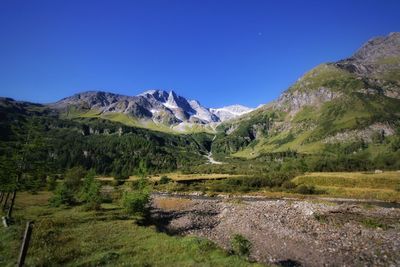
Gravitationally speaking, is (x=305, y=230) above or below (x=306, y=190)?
below

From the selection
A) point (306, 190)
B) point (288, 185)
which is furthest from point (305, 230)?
point (288, 185)

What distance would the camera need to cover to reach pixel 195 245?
3153 cm

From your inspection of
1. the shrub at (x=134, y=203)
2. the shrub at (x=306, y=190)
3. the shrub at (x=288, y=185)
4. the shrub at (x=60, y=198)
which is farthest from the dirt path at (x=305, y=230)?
the shrub at (x=288, y=185)

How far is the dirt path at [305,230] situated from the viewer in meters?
35.0

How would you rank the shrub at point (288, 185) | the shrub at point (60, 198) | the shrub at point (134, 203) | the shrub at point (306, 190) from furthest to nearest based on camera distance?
the shrub at point (288, 185) < the shrub at point (306, 190) < the shrub at point (60, 198) < the shrub at point (134, 203)

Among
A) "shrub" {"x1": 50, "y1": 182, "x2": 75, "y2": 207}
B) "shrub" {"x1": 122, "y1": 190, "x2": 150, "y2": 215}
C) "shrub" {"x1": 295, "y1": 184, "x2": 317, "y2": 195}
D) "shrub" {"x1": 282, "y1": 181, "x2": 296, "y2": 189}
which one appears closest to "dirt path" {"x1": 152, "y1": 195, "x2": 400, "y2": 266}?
"shrub" {"x1": 122, "y1": 190, "x2": 150, "y2": 215}

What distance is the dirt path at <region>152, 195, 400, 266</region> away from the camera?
115 feet

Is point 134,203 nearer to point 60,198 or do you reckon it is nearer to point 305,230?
point 60,198

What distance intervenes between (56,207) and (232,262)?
5562cm

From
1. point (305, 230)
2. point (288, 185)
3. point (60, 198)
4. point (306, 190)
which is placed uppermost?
point (288, 185)

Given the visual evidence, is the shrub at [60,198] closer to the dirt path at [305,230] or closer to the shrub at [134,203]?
the shrub at [134,203]

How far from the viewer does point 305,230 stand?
4772 centimetres

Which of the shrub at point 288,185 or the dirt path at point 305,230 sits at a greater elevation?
the shrub at point 288,185

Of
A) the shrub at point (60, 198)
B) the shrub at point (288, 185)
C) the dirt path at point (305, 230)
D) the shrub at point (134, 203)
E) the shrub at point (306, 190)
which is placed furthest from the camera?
the shrub at point (288, 185)
